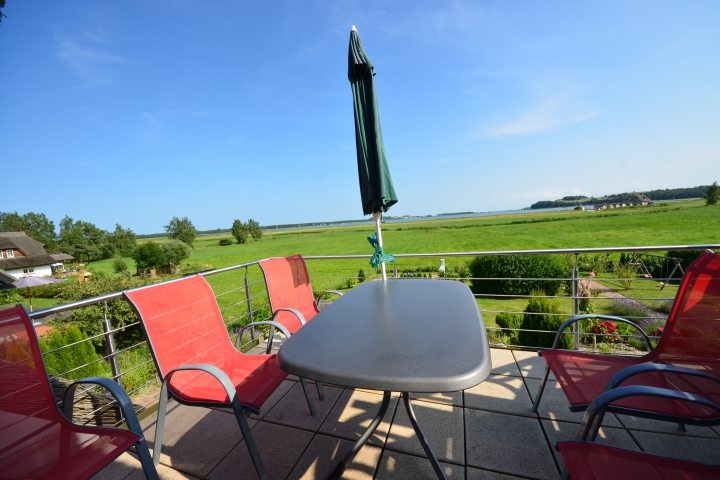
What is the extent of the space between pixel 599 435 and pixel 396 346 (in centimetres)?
141

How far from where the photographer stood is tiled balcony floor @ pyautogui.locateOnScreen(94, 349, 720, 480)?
52.4 inches

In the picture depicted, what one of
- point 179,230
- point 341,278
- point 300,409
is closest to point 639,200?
point 341,278

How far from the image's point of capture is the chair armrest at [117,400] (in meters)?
1.09

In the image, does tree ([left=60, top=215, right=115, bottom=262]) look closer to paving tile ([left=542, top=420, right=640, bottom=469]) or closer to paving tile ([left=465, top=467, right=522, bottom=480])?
paving tile ([left=465, top=467, right=522, bottom=480])

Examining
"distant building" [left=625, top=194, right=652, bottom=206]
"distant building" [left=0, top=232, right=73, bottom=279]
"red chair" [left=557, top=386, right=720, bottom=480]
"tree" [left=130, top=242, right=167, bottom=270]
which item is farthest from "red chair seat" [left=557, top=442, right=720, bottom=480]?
"distant building" [left=625, top=194, right=652, bottom=206]

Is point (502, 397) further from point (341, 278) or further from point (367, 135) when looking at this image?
point (341, 278)

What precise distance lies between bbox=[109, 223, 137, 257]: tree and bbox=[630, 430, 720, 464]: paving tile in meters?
59.7

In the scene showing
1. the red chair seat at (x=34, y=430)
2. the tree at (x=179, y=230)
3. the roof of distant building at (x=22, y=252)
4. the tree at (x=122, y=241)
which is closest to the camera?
the red chair seat at (x=34, y=430)

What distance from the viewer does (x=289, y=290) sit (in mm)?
2428

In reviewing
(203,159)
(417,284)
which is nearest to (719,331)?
(417,284)

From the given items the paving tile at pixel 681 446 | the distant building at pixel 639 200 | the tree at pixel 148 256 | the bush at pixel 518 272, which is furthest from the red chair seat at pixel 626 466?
the distant building at pixel 639 200

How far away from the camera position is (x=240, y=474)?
4.42 feet

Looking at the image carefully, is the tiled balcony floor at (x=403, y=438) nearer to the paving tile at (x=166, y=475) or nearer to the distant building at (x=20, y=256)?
the paving tile at (x=166, y=475)

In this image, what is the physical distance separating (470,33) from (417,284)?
473 cm
